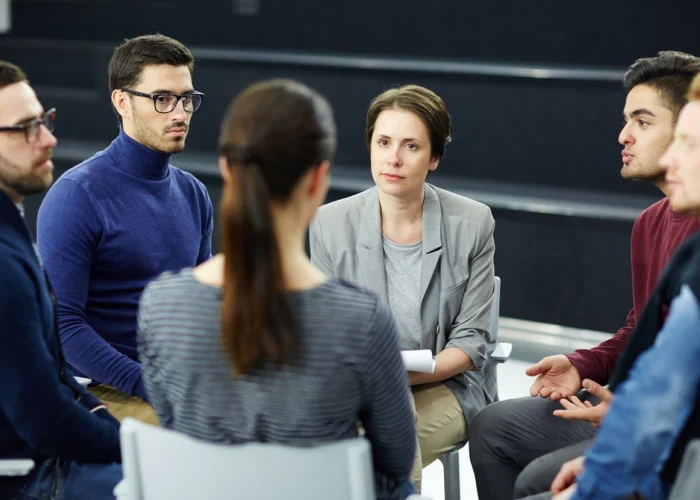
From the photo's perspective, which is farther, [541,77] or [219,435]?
[541,77]

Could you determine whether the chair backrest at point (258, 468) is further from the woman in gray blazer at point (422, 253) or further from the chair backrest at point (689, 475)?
the woman in gray blazer at point (422, 253)

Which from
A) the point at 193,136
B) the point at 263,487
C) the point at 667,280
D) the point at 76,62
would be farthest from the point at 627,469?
the point at 76,62

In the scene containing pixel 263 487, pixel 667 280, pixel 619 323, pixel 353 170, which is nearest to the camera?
pixel 263 487

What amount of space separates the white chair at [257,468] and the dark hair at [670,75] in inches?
56.6

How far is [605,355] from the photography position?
2301 mm

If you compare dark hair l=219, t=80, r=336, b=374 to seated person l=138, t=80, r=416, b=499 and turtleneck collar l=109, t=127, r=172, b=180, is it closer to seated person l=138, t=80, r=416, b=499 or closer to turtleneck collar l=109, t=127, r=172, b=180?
seated person l=138, t=80, r=416, b=499

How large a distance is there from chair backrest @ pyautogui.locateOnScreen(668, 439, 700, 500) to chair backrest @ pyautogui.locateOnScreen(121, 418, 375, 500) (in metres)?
0.46

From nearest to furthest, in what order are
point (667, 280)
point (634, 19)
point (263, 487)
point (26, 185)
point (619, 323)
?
point (263, 487)
point (667, 280)
point (26, 185)
point (619, 323)
point (634, 19)

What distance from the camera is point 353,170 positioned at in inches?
186

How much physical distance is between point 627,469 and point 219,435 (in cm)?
61

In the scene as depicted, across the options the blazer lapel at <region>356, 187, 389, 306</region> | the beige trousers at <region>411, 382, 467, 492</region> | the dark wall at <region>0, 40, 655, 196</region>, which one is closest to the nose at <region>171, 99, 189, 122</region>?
the blazer lapel at <region>356, 187, 389, 306</region>

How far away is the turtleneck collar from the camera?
2.37 metres

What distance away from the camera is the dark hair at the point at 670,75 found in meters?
2.32

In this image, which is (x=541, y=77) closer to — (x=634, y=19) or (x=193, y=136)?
(x=634, y=19)
